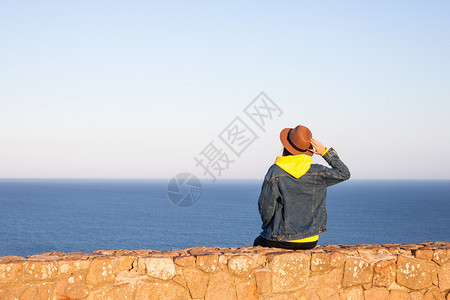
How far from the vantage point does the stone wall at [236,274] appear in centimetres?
386

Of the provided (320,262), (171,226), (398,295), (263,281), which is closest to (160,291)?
(263,281)

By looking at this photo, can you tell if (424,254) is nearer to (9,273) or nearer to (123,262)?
(123,262)

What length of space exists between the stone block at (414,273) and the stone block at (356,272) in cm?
31

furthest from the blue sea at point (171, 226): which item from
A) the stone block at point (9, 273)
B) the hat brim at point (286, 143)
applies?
the stone block at point (9, 273)

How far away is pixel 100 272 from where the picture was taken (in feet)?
12.9

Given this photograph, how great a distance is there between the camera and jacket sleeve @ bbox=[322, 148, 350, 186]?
433 cm

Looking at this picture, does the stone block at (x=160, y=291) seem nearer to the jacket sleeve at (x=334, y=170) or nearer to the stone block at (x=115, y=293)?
the stone block at (x=115, y=293)

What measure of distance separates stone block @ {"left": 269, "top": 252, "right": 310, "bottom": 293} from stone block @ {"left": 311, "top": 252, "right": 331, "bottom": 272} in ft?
0.20

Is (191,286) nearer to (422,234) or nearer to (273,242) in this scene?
(273,242)

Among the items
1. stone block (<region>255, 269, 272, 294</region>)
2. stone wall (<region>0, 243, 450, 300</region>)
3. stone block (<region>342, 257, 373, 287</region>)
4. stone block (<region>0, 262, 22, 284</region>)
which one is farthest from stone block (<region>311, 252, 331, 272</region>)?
stone block (<region>0, 262, 22, 284</region>)

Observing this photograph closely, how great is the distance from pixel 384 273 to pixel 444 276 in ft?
2.04

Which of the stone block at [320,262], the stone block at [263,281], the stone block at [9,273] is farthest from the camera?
the stone block at [320,262]

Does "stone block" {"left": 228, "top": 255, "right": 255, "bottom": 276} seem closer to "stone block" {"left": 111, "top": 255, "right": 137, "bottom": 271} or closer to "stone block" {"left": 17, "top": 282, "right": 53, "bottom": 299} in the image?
"stone block" {"left": 111, "top": 255, "right": 137, "bottom": 271}

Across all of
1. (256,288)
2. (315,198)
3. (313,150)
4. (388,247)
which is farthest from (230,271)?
(388,247)
